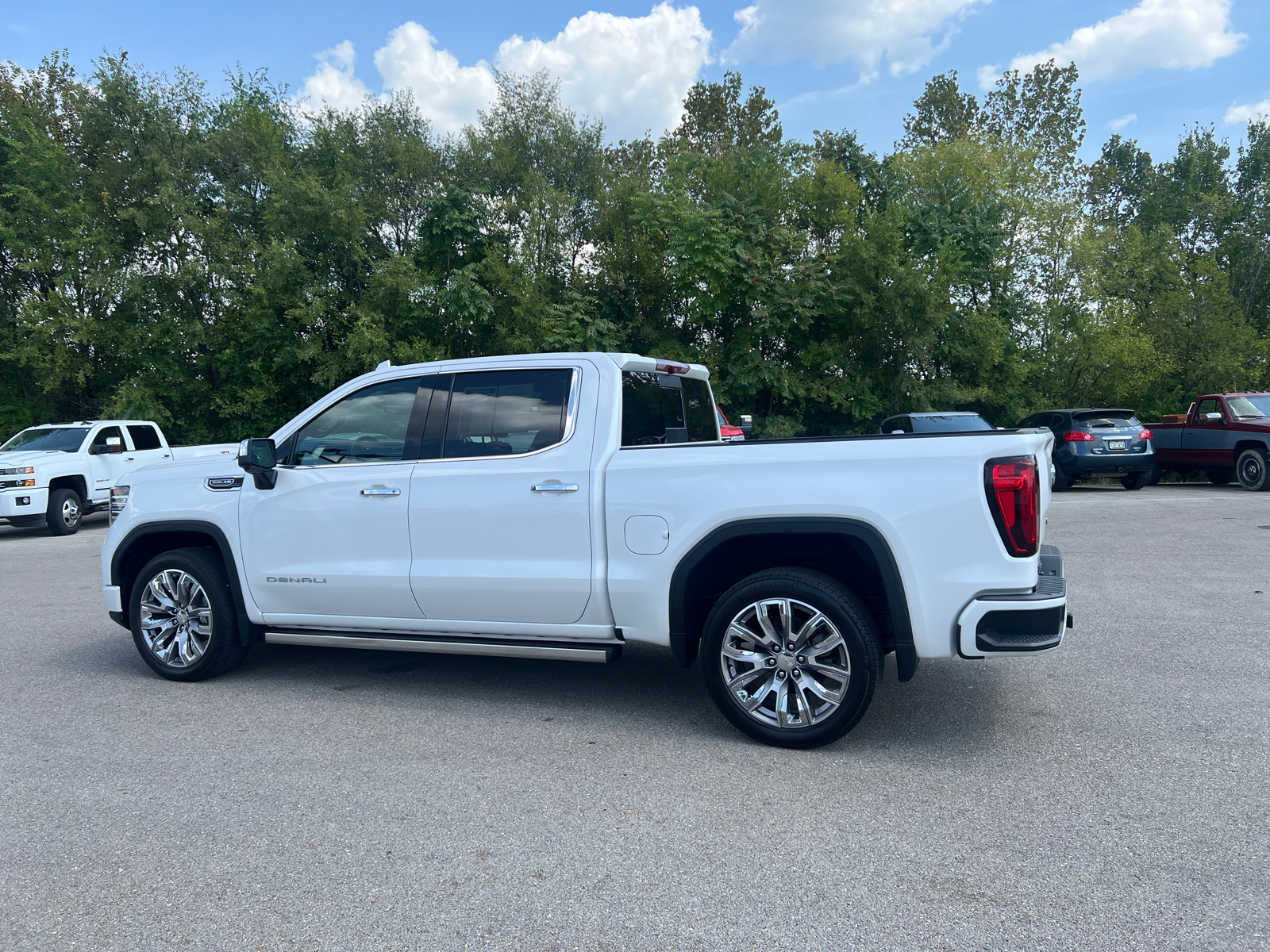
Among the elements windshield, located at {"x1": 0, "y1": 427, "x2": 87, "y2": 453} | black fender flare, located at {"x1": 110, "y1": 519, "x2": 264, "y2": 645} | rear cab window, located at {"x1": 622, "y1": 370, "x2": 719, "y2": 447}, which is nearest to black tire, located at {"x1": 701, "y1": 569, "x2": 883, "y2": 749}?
rear cab window, located at {"x1": 622, "y1": 370, "x2": 719, "y2": 447}

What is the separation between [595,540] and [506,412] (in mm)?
951

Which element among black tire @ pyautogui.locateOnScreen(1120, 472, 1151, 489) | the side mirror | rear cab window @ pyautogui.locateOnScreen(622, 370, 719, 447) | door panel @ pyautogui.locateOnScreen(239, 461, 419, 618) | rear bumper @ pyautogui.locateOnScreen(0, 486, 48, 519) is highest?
rear cab window @ pyautogui.locateOnScreen(622, 370, 719, 447)

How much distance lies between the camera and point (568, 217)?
30469 millimetres

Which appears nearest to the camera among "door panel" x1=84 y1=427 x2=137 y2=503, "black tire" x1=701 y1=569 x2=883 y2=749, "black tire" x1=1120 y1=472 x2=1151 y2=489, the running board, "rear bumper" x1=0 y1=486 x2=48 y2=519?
"black tire" x1=701 y1=569 x2=883 y2=749

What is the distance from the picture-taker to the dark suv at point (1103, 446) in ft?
60.1

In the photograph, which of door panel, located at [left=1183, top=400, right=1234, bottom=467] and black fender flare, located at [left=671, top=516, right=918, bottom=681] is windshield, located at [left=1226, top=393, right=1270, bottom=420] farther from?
black fender flare, located at [left=671, top=516, right=918, bottom=681]

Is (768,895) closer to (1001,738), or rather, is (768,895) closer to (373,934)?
(373,934)

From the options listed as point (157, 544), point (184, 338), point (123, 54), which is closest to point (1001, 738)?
point (157, 544)

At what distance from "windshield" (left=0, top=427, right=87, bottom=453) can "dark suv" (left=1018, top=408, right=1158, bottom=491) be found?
17.8 meters

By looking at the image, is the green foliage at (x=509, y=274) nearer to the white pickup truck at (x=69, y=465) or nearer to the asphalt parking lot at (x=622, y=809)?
the white pickup truck at (x=69, y=465)

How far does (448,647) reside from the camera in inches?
201

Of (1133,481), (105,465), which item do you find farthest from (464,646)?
(1133,481)

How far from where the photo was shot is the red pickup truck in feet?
57.8

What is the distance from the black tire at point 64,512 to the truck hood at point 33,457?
1.74 ft
